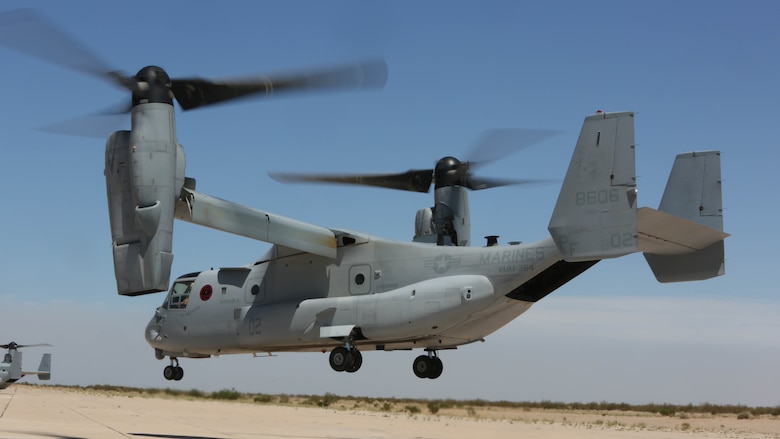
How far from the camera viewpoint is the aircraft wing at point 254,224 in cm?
1888

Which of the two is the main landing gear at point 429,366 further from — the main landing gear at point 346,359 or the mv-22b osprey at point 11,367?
the mv-22b osprey at point 11,367

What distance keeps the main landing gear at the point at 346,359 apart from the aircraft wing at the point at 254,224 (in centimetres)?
254

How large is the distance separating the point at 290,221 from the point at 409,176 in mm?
4669

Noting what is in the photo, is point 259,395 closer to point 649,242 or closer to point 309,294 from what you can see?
point 309,294

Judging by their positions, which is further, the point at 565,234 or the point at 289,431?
the point at 289,431

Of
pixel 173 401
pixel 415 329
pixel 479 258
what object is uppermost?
pixel 479 258

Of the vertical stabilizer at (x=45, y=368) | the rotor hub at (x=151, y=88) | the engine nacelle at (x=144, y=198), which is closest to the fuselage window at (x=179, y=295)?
the engine nacelle at (x=144, y=198)

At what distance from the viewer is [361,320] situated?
20.6m

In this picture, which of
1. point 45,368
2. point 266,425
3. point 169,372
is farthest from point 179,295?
point 45,368

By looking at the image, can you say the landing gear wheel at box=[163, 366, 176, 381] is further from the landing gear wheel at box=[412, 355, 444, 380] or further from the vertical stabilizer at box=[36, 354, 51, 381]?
the vertical stabilizer at box=[36, 354, 51, 381]

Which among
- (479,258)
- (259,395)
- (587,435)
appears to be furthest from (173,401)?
(479,258)

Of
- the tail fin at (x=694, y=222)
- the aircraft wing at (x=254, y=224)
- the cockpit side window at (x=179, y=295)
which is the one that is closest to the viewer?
the tail fin at (x=694, y=222)

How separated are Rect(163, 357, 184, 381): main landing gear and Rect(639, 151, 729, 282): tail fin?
13931mm

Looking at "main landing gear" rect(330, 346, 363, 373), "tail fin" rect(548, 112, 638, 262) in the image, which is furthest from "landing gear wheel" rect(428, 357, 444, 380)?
"tail fin" rect(548, 112, 638, 262)
